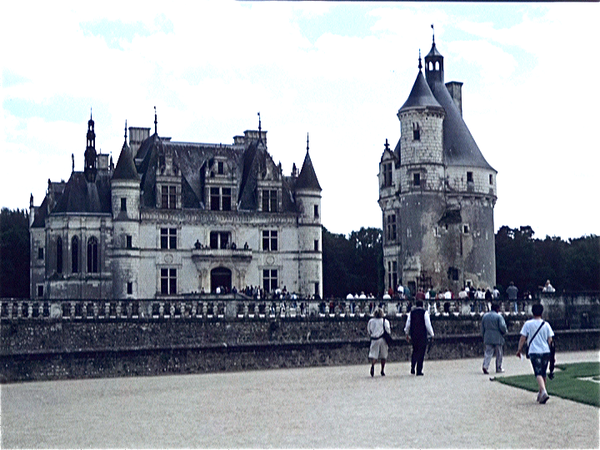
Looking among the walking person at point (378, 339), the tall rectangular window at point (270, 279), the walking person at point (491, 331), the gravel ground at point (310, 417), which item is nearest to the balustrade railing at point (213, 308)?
Answer: the gravel ground at point (310, 417)

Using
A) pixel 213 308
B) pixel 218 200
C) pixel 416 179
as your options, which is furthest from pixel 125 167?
pixel 213 308

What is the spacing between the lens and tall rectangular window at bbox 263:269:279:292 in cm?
5006

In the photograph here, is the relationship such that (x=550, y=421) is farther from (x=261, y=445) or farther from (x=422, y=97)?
(x=422, y=97)

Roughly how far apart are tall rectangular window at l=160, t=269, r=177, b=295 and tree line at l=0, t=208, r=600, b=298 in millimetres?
14055

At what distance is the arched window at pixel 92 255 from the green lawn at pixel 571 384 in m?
30.4

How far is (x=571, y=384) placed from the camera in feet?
54.4

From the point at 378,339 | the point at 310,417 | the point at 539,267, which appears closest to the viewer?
the point at 310,417

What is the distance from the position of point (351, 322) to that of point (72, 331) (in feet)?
28.6

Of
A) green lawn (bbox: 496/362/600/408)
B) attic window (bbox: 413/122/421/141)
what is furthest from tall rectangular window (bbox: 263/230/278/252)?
green lawn (bbox: 496/362/600/408)

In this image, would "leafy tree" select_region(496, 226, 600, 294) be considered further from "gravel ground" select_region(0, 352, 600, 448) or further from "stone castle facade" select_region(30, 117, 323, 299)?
"gravel ground" select_region(0, 352, 600, 448)

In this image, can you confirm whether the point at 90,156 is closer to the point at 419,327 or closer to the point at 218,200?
the point at 218,200

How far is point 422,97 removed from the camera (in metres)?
48.2

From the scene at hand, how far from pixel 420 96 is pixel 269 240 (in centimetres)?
1020

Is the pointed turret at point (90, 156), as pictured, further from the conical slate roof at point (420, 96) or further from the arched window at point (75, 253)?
the conical slate roof at point (420, 96)
